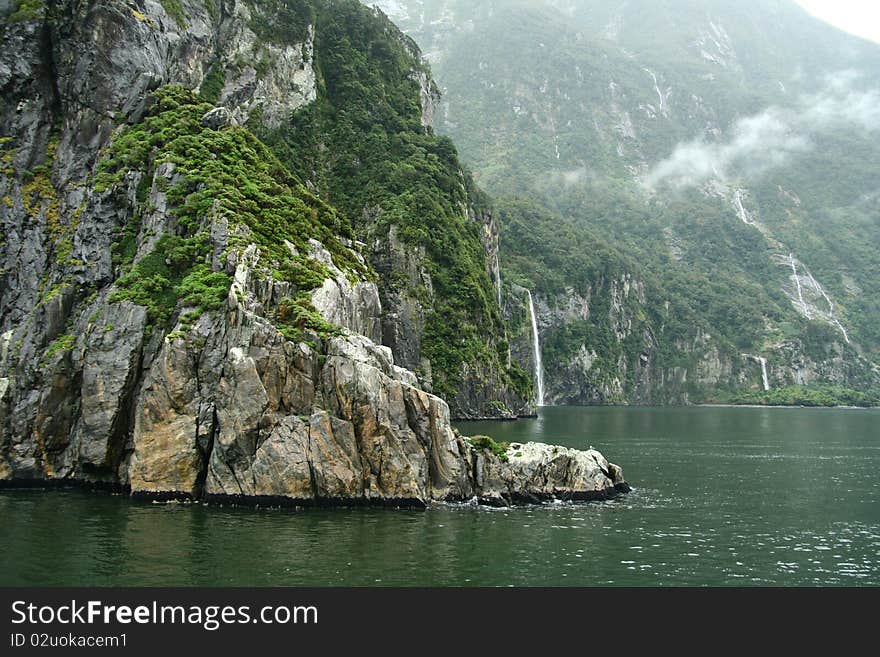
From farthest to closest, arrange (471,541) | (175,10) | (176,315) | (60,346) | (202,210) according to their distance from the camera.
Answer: (175,10), (202,210), (60,346), (176,315), (471,541)

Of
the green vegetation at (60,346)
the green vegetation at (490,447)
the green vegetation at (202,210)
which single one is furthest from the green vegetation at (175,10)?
the green vegetation at (490,447)

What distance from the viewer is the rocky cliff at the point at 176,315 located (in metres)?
42.7

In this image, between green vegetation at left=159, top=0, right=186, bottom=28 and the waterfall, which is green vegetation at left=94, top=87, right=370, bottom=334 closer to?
green vegetation at left=159, top=0, right=186, bottom=28

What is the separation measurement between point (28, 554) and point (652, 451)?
5889 cm

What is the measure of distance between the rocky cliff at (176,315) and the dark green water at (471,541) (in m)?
3.07

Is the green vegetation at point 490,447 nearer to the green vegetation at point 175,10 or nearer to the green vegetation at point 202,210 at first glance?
the green vegetation at point 202,210

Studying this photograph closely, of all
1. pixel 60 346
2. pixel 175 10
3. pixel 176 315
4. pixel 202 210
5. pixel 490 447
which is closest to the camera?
pixel 176 315

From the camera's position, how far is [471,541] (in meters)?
34.1

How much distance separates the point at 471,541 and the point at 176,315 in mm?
24200

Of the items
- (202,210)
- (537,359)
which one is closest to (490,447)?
(202,210)

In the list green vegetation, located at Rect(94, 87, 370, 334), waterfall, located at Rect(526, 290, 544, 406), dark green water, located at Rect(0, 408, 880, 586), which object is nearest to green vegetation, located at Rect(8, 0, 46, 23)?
green vegetation, located at Rect(94, 87, 370, 334)

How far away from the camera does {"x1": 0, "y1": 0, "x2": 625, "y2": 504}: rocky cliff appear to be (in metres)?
42.7

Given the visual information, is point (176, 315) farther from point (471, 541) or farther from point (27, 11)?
point (27, 11)
